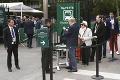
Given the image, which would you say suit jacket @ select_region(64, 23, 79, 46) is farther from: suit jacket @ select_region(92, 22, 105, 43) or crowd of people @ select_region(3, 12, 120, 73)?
suit jacket @ select_region(92, 22, 105, 43)

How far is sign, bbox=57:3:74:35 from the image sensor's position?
10.5 meters

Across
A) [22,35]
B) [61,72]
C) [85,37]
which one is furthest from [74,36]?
[22,35]

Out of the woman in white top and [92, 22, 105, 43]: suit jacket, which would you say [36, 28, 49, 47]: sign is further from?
[92, 22, 105, 43]: suit jacket

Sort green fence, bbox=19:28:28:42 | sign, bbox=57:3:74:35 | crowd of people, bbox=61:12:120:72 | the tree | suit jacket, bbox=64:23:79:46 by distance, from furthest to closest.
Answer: the tree → green fence, bbox=19:28:28:42 → sign, bbox=57:3:74:35 → crowd of people, bbox=61:12:120:72 → suit jacket, bbox=64:23:79:46

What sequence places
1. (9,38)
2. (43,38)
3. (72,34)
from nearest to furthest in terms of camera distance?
(43,38) < (72,34) < (9,38)

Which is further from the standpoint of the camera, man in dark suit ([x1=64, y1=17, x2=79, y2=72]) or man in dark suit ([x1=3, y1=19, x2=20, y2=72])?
man in dark suit ([x1=3, y1=19, x2=20, y2=72])

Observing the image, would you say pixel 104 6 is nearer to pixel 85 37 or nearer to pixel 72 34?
pixel 85 37

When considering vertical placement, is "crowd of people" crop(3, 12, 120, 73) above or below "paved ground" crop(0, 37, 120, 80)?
above

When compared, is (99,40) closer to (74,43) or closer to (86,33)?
(86,33)

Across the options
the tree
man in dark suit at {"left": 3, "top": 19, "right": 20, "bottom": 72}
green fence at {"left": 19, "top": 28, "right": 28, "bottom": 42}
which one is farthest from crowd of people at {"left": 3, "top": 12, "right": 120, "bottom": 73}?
the tree

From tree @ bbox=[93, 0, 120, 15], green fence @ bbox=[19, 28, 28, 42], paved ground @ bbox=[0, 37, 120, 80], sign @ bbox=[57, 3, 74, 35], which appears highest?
tree @ bbox=[93, 0, 120, 15]

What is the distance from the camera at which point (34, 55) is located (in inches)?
500

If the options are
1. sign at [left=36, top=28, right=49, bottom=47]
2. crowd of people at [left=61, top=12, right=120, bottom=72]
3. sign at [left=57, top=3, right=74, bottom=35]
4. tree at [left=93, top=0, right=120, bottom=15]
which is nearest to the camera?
sign at [left=36, top=28, right=49, bottom=47]

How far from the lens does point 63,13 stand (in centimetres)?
1066
